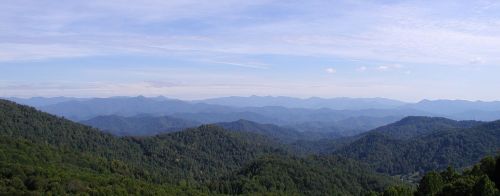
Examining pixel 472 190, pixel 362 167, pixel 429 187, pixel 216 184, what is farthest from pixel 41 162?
pixel 362 167

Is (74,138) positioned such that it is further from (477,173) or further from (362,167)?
(477,173)

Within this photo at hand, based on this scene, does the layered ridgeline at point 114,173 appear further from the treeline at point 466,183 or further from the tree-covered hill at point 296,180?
the treeline at point 466,183

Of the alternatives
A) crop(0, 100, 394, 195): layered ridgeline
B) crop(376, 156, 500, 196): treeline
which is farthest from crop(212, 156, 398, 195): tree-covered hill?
crop(376, 156, 500, 196): treeline

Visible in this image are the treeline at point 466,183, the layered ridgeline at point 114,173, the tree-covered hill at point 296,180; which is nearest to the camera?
the treeline at point 466,183

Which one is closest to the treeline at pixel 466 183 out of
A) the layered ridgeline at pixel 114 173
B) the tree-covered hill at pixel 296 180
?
the layered ridgeline at pixel 114 173

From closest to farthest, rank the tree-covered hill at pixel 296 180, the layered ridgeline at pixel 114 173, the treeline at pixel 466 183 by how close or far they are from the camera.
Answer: the treeline at pixel 466 183, the layered ridgeline at pixel 114 173, the tree-covered hill at pixel 296 180

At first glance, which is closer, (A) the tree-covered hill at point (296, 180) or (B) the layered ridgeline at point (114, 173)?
(B) the layered ridgeline at point (114, 173)

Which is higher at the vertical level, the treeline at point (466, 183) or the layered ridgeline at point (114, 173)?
the treeline at point (466, 183)

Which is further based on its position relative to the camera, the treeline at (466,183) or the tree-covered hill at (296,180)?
the tree-covered hill at (296,180)

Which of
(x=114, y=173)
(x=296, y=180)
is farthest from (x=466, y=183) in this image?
(x=296, y=180)

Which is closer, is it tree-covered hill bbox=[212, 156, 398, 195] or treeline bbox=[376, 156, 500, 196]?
treeline bbox=[376, 156, 500, 196]

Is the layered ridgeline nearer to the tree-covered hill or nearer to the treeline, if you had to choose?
the tree-covered hill

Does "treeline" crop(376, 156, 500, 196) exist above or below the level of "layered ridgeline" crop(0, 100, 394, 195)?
above
